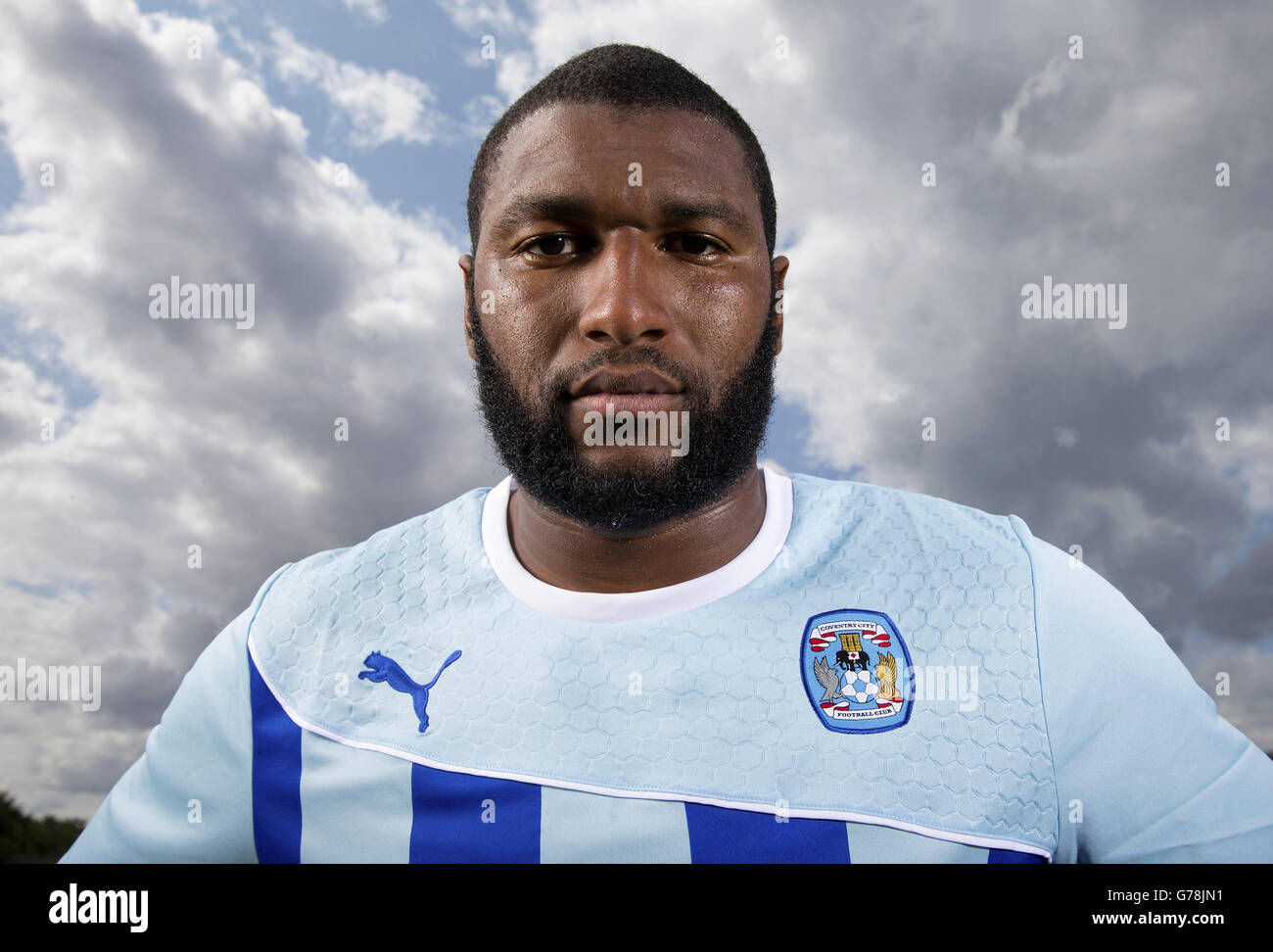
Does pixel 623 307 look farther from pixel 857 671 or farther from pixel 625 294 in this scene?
pixel 857 671

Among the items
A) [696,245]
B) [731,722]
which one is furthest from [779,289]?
[731,722]

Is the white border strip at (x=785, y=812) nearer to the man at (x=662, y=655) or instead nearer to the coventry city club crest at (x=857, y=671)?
the man at (x=662, y=655)

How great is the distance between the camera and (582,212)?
2467 mm

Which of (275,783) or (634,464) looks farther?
(275,783)

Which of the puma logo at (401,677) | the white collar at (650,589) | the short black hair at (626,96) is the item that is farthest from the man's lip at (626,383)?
the puma logo at (401,677)

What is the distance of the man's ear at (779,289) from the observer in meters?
3.00

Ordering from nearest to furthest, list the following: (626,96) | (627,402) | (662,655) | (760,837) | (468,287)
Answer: (760,837) < (627,402) < (662,655) < (626,96) < (468,287)

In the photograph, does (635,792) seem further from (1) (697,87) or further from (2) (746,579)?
(1) (697,87)

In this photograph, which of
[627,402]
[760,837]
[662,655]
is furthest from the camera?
[662,655]

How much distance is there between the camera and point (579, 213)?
97.2 inches

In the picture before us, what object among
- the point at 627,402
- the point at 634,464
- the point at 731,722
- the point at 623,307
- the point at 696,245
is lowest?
Answer: the point at 731,722

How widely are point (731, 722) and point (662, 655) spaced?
10.0 inches

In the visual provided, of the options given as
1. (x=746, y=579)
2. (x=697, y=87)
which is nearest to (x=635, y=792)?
(x=746, y=579)
